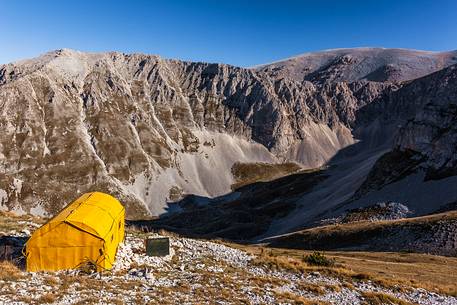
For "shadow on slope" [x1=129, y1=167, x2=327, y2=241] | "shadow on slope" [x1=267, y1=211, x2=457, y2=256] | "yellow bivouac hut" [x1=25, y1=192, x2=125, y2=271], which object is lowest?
"shadow on slope" [x1=129, y1=167, x2=327, y2=241]

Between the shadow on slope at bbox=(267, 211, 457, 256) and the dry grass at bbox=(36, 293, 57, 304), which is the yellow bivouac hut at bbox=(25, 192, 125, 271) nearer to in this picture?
the dry grass at bbox=(36, 293, 57, 304)

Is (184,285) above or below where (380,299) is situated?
above

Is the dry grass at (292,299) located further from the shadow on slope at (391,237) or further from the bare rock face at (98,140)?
the bare rock face at (98,140)

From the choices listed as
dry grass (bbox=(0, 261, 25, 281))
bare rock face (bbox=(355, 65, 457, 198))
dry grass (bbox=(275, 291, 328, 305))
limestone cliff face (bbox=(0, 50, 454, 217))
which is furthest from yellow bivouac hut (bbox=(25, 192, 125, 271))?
limestone cliff face (bbox=(0, 50, 454, 217))

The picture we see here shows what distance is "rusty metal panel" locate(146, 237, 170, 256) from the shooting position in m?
28.5

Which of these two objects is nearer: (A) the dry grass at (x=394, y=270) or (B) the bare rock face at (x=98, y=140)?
(A) the dry grass at (x=394, y=270)

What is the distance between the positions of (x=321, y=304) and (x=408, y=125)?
95.0 m

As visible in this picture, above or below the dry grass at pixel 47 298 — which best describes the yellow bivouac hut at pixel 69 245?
above

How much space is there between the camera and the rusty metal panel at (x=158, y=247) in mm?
28500

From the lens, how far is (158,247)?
28750 mm

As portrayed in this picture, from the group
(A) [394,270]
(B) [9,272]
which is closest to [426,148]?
(A) [394,270]

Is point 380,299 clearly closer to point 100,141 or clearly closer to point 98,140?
point 100,141

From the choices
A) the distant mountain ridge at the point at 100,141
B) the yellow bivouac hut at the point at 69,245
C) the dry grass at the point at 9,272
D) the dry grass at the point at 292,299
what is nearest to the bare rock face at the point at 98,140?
the distant mountain ridge at the point at 100,141

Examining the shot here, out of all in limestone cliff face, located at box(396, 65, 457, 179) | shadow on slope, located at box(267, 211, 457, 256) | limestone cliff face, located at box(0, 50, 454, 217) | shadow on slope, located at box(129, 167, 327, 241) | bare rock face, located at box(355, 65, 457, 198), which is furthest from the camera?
limestone cliff face, located at box(0, 50, 454, 217)
